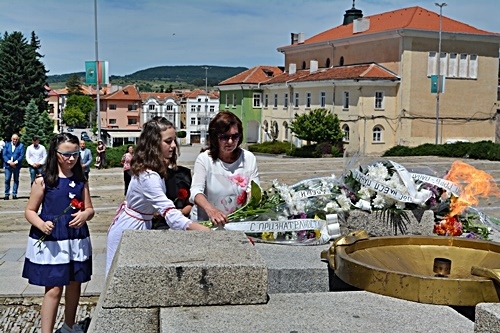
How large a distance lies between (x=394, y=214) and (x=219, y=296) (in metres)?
2.30

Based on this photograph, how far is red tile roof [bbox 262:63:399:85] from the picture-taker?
156 feet

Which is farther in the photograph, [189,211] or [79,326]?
[79,326]

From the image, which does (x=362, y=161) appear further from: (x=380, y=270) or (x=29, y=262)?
(x=29, y=262)

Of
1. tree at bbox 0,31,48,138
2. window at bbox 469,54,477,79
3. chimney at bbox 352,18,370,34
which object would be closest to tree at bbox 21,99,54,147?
tree at bbox 0,31,48,138

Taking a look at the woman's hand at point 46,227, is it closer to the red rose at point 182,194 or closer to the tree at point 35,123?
the red rose at point 182,194

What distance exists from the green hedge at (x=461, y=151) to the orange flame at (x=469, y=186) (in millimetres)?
29944

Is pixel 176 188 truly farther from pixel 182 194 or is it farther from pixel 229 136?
pixel 229 136

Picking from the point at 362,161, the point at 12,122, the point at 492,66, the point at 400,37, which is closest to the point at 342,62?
the point at 400,37

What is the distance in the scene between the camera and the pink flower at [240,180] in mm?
4582

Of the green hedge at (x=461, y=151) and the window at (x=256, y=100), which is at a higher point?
the window at (x=256, y=100)

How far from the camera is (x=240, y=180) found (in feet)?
15.1

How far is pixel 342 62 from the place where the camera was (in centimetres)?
5509

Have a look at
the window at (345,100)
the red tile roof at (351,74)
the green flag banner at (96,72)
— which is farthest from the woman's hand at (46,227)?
the window at (345,100)

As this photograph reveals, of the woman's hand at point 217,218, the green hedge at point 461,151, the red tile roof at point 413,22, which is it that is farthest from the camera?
the red tile roof at point 413,22
